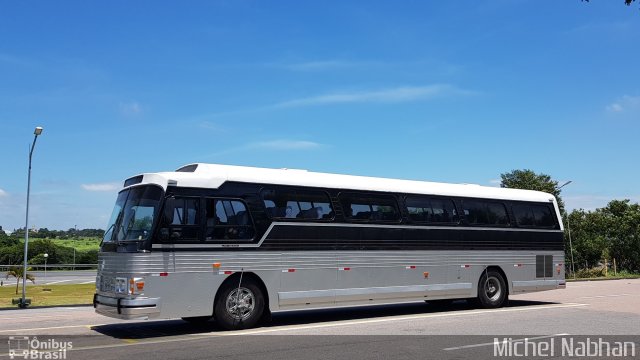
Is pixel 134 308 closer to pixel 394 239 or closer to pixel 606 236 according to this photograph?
pixel 394 239

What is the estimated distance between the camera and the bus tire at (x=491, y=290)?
54.6ft

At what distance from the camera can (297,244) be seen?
13.2m

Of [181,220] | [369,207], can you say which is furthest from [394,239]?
[181,220]

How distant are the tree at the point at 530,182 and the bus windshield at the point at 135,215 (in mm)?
57535

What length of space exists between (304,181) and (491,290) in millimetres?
6936

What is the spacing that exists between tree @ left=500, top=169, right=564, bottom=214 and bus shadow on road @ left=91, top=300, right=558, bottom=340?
4812 centimetres

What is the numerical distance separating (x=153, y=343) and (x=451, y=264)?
852 centimetres

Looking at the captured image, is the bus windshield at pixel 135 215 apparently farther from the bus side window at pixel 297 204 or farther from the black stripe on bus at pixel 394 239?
the bus side window at pixel 297 204

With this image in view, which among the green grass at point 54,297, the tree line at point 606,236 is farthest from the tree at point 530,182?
the green grass at point 54,297

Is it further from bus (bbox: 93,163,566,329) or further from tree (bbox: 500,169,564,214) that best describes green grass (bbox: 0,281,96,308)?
tree (bbox: 500,169,564,214)

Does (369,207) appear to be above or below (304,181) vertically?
below

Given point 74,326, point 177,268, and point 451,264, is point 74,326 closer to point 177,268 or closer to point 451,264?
point 177,268

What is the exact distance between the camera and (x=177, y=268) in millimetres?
11461

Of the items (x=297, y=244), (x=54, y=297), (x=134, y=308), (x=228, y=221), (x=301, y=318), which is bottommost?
(x=54, y=297)
